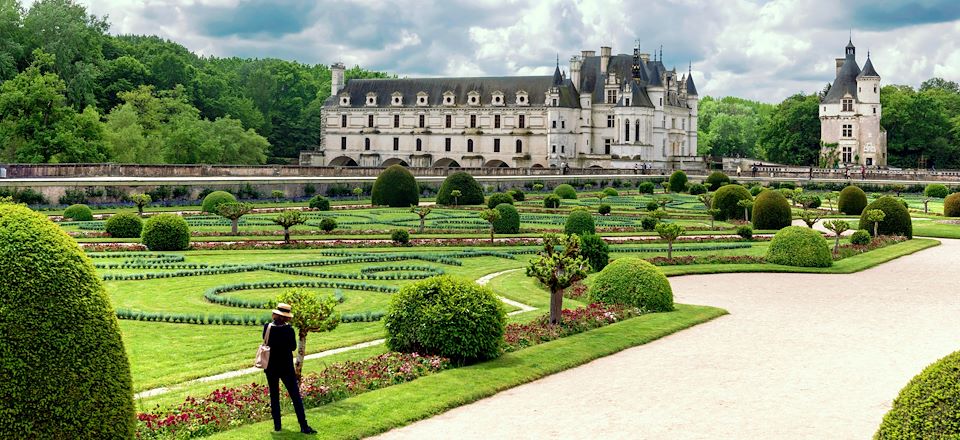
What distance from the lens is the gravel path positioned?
10.7m

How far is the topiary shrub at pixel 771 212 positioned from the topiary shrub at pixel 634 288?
2014 cm

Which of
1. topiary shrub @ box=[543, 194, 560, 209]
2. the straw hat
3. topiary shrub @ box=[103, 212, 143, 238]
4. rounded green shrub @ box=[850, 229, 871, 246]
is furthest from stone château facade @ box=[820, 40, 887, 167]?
the straw hat

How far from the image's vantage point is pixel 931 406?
24.8 ft

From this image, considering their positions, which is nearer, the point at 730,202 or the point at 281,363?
the point at 281,363

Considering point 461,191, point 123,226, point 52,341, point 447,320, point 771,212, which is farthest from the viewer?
point 461,191

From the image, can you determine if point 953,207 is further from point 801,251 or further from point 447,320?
point 447,320

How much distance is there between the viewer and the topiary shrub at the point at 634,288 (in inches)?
717

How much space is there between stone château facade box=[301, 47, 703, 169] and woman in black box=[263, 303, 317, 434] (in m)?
77.9

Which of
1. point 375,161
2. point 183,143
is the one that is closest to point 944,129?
point 375,161

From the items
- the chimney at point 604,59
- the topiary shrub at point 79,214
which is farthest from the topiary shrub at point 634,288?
the chimney at point 604,59

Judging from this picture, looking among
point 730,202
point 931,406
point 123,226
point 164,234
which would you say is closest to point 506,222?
point 164,234

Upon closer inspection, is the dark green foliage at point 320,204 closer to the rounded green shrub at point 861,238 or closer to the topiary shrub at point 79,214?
the topiary shrub at point 79,214

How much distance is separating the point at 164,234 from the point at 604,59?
7062 centimetres

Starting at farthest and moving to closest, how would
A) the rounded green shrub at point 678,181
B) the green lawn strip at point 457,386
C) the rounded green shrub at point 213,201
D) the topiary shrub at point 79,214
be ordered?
the rounded green shrub at point 678,181 < the rounded green shrub at point 213,201 < the topiary shrub at point 79,214 < the green lawn strip at point 457,386
